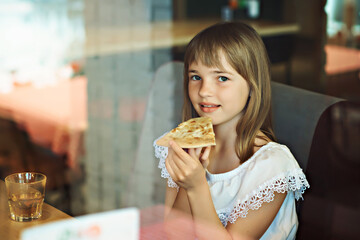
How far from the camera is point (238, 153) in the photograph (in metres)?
0.88

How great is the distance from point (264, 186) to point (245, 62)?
0.20m

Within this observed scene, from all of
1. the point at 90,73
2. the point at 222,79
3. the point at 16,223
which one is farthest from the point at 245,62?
the point at 90,73

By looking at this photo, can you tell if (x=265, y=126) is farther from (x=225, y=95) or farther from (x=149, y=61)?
(x=149, y=61)

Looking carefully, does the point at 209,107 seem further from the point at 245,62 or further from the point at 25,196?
the point at 25,196

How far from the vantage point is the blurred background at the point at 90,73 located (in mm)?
1709

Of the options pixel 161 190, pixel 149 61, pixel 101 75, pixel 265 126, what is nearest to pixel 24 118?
pixel 101 75

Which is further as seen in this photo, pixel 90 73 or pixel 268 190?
pixel 90 73

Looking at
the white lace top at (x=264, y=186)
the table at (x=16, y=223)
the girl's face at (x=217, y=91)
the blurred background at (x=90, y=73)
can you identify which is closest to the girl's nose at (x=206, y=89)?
the girl's face at (x=217, y=91)

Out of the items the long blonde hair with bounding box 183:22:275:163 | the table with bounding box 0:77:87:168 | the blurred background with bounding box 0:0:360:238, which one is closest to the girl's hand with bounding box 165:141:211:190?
the long blonde hair with bounding box 183:22:275:163

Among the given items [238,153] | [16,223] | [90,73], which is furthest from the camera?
[90,73]

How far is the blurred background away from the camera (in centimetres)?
171

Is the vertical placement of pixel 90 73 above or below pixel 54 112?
above

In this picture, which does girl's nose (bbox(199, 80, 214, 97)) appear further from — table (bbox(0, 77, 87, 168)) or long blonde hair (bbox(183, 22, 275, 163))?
table (bbox(0, 77, 87, 168))

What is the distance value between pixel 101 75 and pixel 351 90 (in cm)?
88
